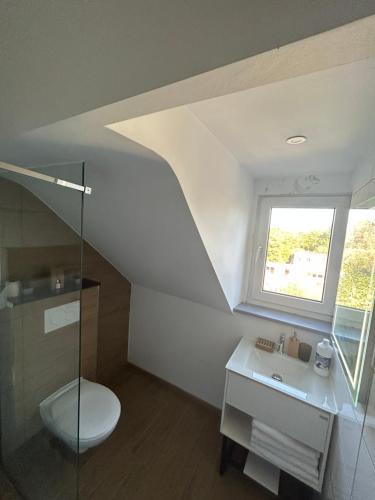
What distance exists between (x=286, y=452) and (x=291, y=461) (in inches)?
1.7

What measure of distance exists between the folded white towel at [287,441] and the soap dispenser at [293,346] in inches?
19.8

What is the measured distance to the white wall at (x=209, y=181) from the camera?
0.80m

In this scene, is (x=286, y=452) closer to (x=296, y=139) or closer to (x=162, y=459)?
(x=162, y=459)

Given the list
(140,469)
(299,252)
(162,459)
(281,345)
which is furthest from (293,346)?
(140,469)

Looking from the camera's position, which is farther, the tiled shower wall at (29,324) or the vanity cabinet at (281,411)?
the tiled shower wall at (29,324)

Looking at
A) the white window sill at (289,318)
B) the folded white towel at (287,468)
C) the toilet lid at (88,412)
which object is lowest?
the folded white towel at (287,468)

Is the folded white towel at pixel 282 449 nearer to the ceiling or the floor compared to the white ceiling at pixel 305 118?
nearer to the floor

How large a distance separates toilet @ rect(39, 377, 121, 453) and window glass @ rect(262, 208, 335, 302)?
1.52 m

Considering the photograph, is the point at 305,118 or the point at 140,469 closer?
the point at 305,118

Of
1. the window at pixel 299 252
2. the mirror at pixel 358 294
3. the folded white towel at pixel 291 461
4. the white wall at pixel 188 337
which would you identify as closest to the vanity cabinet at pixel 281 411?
the folded white towel at pixel 291 461

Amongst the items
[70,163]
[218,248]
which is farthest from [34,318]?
[218,248]

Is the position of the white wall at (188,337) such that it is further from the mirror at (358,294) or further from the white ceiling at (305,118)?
the white ceiling at (305,118)

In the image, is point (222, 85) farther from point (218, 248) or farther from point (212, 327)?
point (212, 327)

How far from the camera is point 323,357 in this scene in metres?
1.37
